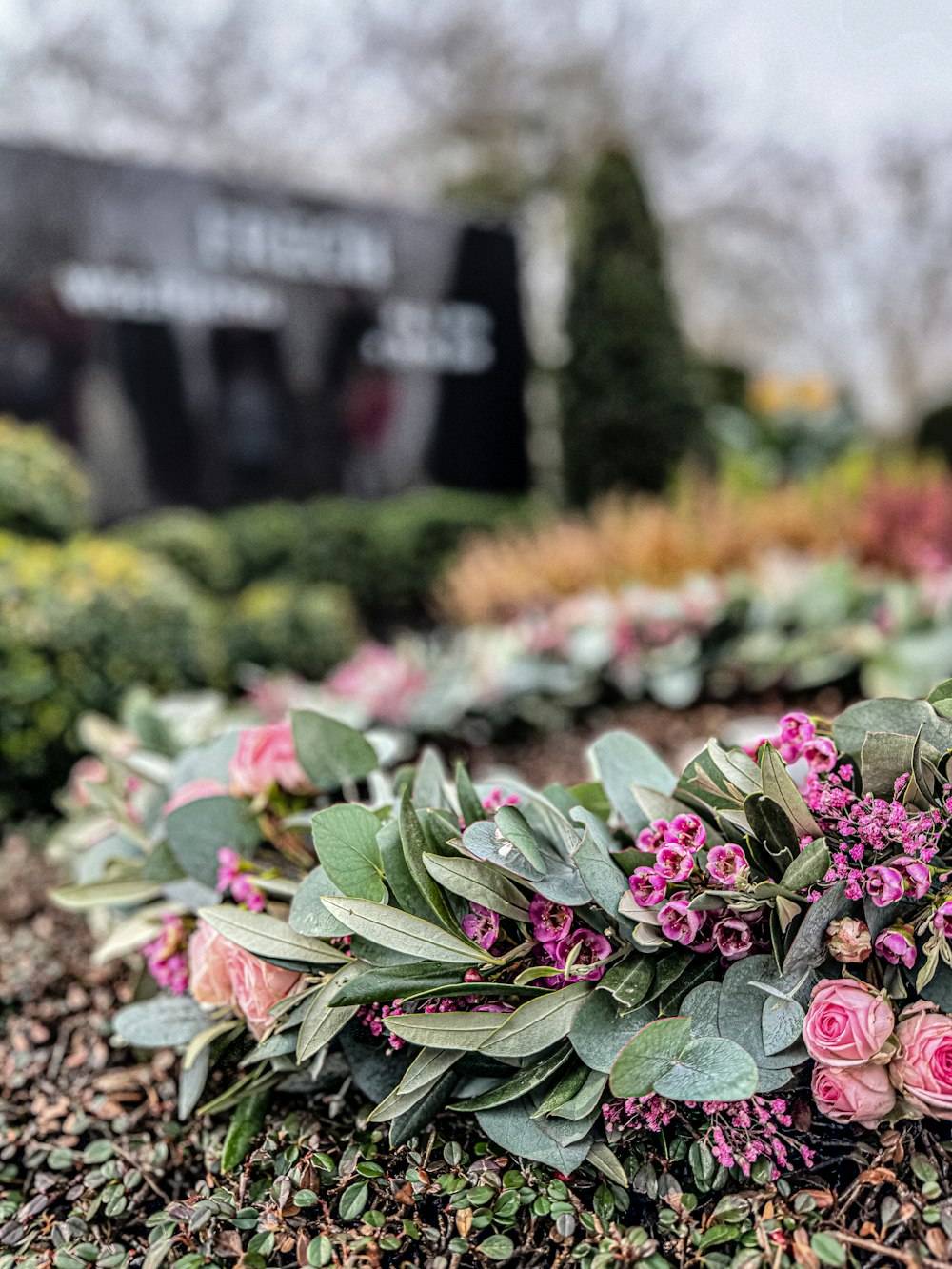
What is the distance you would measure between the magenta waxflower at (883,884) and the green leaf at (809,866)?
0.14ft

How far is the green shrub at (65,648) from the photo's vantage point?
2.79 m

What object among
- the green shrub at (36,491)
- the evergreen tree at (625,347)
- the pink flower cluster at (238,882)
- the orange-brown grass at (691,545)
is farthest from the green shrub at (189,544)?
the pink flower cluster at (238,882)

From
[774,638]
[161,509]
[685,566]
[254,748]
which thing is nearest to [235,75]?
[161,509]

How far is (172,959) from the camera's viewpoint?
1336 mm

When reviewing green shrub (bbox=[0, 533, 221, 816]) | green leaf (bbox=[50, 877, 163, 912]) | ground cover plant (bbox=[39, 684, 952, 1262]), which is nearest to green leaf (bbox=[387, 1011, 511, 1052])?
ground cover plant (bbox=[39, 684, 952, 1262])

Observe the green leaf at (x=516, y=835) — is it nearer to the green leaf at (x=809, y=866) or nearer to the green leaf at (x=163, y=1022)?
the green leaf at (x=809, y=866)

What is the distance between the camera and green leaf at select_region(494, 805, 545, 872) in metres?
1.02

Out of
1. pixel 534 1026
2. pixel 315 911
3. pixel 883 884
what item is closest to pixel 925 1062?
pixel 883 884

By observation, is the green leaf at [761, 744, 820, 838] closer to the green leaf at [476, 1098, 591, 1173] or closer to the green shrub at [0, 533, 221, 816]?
the green leaf at [476, 1098, 591, 1173]

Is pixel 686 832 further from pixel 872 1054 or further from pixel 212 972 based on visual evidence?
pixel 212 972

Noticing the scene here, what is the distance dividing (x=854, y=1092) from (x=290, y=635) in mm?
3626

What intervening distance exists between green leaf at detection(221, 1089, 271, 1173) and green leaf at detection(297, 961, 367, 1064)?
0.17m

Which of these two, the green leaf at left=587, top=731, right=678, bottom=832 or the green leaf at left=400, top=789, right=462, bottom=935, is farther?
the green leaf at left=587, top=731, right=678, bottom=832

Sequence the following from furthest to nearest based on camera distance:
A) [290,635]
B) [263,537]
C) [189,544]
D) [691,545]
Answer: [263,537] < [189,544] < [290,635] < [691,545]
